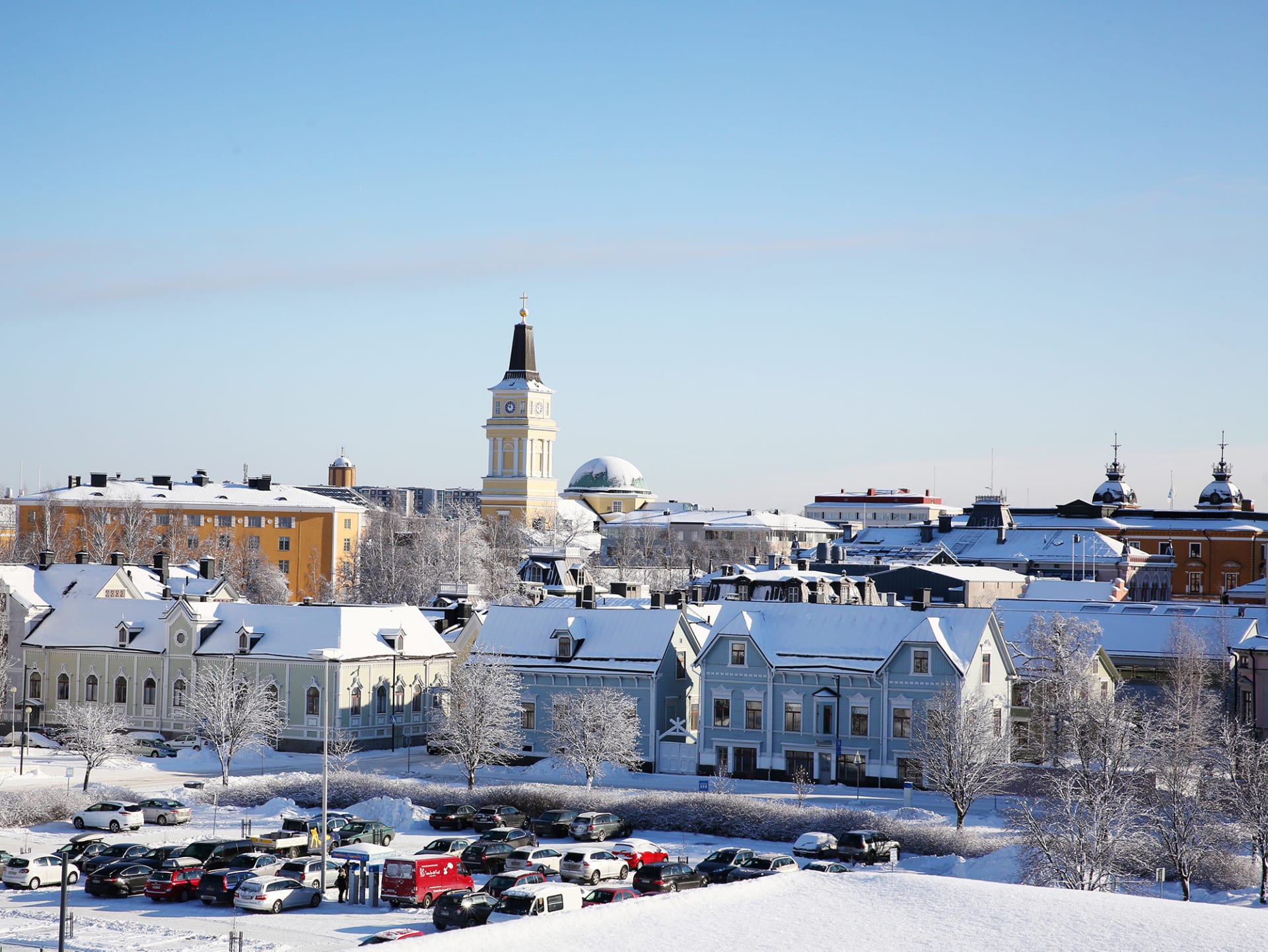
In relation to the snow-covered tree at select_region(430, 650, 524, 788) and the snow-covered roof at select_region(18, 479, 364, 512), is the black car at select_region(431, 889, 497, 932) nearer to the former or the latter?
the snow-covered tree at select_region(430, 650, 524, 788)

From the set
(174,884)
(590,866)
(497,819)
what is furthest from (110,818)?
(590,866)

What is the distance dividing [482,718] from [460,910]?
72.4ft

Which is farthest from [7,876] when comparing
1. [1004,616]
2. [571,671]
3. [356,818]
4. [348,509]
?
[348,509]

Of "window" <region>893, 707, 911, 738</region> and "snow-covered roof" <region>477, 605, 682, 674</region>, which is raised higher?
"snow-covered roof" <region>477, 605, 682, 674</region>

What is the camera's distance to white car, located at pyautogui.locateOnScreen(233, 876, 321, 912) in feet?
123

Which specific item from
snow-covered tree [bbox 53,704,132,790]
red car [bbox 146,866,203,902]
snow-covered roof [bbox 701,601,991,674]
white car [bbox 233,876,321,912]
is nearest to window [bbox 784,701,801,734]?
snow-covered roof [bbox 701,601,991,674]

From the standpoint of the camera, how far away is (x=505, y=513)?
6353 inches

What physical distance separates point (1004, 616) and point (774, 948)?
50.8m

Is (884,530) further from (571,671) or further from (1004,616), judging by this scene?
(571,671)

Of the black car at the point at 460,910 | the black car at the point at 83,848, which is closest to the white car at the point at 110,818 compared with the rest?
the black car at the point at 83,848

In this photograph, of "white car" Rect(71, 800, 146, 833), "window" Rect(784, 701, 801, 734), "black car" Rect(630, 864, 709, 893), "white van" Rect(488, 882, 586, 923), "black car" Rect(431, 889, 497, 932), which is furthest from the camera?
"window" Rect(784, 701, 801, 734)

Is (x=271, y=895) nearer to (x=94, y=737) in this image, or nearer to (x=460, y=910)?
(x=460, y=910)

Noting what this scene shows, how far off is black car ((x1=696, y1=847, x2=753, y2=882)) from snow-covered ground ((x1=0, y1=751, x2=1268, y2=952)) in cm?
219

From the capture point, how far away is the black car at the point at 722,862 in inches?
1580
